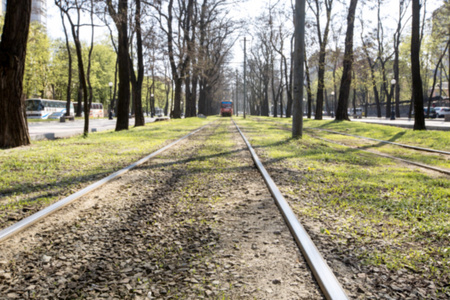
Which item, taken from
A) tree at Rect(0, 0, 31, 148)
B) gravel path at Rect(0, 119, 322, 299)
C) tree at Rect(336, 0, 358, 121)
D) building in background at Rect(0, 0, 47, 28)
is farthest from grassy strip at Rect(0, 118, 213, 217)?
building in background at Rect(0, 0, 47, 28)

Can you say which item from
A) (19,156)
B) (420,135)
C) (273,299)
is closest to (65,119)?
(19,156)

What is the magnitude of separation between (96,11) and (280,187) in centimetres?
1274

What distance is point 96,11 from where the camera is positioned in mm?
14445

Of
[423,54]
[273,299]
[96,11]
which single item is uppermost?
[423,54]

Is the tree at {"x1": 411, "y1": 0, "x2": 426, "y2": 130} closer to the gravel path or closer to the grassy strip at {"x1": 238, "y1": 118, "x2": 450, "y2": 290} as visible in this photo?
the grassy strip at {"x1": 238, "y1": 118, "x2": 450, "y2": 290}

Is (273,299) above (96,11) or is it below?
below

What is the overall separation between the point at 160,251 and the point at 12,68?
937cm

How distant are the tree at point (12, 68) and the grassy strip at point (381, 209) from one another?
773 cm

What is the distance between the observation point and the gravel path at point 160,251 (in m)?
2.32

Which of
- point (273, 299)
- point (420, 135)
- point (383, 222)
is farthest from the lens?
point (420, 135)

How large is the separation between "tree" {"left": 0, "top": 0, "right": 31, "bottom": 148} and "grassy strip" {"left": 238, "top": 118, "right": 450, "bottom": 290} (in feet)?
25.4

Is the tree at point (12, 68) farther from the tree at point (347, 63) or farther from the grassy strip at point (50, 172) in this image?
the tree at point (347, 63)

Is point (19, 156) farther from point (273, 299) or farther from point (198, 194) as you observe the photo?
point (273, 299)

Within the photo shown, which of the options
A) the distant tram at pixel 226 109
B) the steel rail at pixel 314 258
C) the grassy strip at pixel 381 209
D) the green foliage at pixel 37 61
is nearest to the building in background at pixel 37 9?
the green foliage at pixel 37 61
